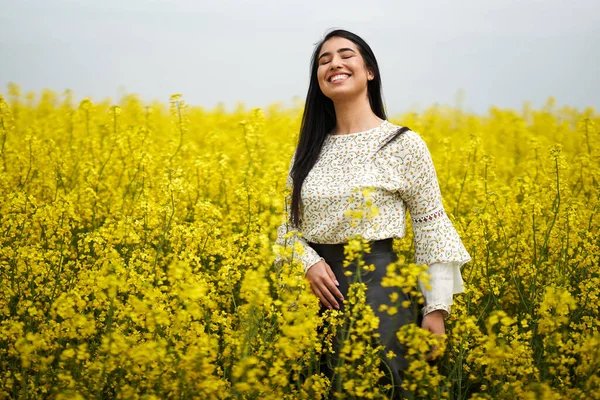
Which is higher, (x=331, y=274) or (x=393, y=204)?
(x=393, y=204)

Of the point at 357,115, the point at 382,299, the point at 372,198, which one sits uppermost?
the point at 357,115

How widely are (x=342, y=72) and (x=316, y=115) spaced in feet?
1.03

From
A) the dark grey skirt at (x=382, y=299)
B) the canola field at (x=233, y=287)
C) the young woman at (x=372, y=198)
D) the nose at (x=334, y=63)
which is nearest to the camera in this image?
the canola field at (x=233, y=287)

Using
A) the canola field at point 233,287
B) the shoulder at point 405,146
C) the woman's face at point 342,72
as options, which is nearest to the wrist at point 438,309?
the canola field at point 233,287

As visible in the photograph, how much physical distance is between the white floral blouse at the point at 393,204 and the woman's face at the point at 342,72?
25 centimetres

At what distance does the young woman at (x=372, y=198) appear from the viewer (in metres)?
2.71

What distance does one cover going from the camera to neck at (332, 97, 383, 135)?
117 inches

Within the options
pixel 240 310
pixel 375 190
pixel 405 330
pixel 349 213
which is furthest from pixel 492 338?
pixel 240 310

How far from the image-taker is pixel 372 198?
2740 mm

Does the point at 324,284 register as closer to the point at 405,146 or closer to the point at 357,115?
the point at 405,146

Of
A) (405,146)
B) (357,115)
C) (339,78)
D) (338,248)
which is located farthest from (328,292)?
(339,78)

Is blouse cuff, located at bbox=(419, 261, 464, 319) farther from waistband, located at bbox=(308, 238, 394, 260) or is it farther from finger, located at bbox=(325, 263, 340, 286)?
finger, located at bbox=(325, 263, 340, 286)

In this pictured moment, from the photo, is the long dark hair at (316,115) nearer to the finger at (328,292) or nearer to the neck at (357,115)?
the neck at (357,115)

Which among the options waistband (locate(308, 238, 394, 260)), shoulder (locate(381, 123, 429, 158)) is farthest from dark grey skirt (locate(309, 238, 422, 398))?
shoulder (locate(381, 123, 429, 158))
